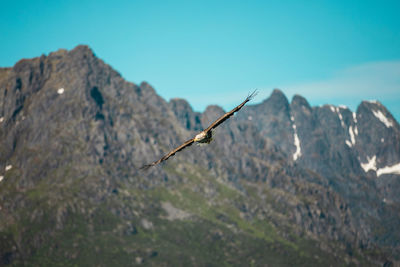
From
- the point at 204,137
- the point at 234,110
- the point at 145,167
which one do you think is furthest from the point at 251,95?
the point at 145,167

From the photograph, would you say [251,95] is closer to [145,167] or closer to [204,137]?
[204,137]

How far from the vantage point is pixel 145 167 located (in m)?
76.2

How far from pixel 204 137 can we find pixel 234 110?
589 cm

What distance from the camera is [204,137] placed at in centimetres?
7188

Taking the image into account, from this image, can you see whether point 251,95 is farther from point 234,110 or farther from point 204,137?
point 204,137

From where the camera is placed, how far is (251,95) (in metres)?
70.9

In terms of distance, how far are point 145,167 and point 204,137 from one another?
1114cm

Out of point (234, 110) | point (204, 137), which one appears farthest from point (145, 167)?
point (234, 110)

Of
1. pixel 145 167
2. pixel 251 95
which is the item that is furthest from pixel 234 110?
pixel 145 167

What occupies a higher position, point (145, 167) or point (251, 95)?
point (251, 95)

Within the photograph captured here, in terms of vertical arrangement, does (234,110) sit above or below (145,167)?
above

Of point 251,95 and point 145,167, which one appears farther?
point 145,167

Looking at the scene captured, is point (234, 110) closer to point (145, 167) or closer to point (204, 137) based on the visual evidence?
point (204, 137)

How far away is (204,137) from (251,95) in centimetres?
914
